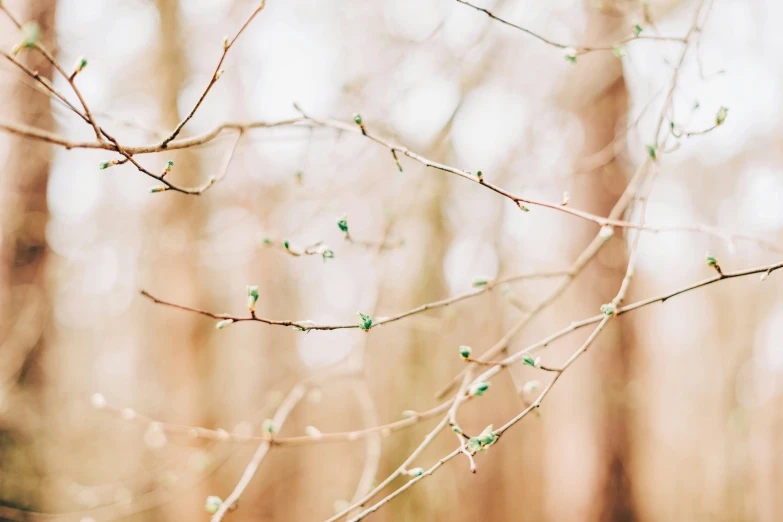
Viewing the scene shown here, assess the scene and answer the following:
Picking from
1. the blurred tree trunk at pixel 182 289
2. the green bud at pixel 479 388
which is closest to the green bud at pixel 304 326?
the green bud at pixel 479 388

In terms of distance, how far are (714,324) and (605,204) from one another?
7222mm

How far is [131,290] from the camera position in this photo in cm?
369

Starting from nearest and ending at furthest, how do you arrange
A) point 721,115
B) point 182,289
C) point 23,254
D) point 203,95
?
point 203,95
point 721,115
point 23,254
point 182,289

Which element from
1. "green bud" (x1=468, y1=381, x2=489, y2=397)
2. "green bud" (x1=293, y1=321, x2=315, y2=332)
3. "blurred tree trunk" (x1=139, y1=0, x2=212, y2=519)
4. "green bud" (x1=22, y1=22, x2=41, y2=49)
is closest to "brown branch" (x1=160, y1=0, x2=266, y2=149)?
"green bud" (x1=22, y1=22, x2=41, y2=49)

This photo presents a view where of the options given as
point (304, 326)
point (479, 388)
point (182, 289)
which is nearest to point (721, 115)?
point (479, 388)

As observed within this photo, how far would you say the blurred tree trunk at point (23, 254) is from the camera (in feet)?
8.76

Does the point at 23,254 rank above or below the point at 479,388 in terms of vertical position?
above

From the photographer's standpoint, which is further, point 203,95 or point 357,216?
point 357,216

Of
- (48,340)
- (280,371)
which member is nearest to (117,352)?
(280,371)

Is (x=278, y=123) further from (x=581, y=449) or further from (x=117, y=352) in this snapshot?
(x=117, y=352)

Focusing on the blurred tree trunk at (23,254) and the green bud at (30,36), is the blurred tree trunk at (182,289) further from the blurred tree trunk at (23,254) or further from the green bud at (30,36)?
the green bud at (30,36)

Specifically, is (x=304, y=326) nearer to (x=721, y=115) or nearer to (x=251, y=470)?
(x=251, y=470)

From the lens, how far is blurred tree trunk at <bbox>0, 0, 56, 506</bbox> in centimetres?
267

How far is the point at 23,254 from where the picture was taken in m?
2.81
